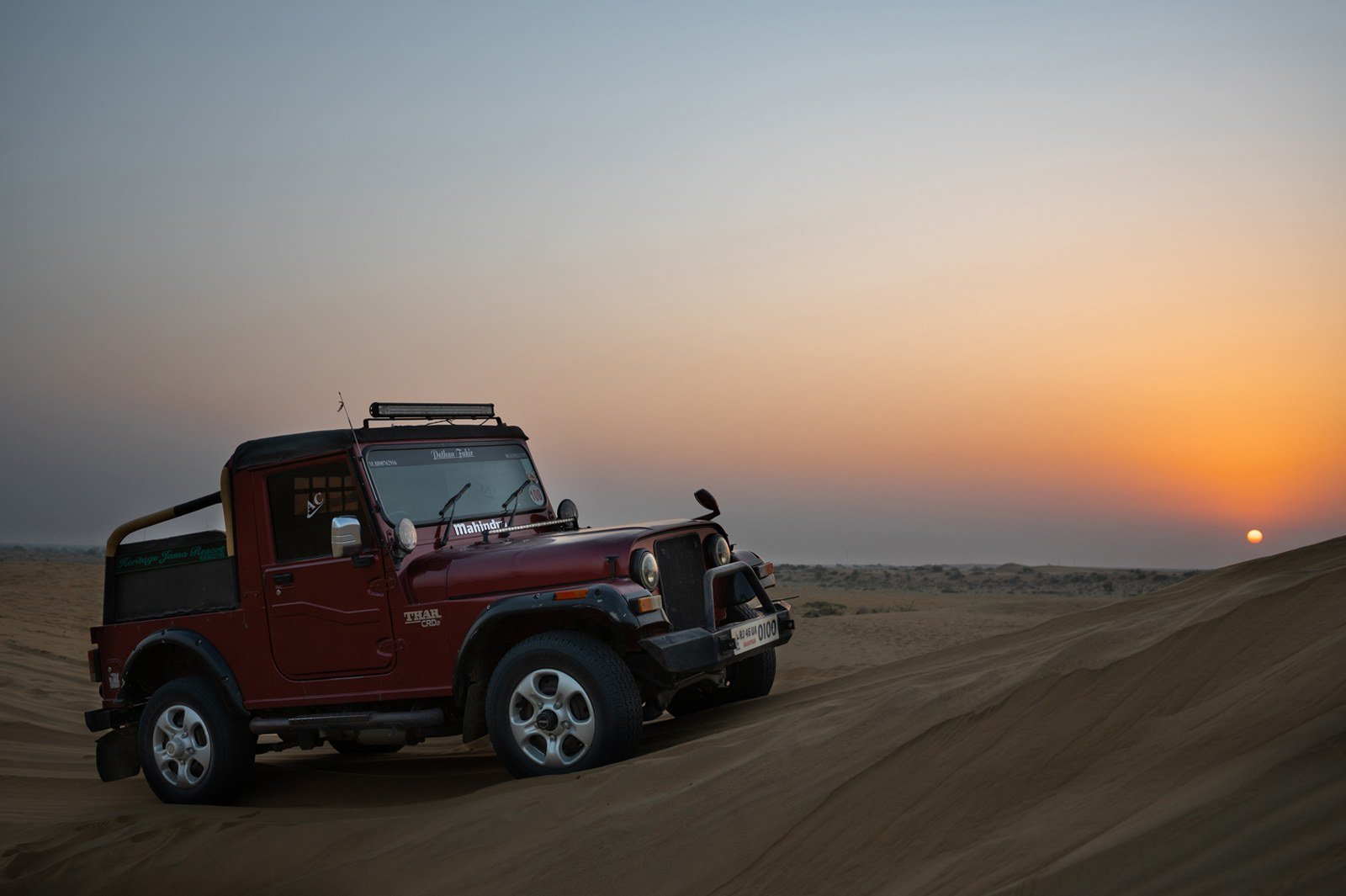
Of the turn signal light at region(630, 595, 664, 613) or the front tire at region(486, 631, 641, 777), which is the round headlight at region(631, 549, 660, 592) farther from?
the front tire at region(486, 631, 641, 777)

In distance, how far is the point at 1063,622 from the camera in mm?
7035

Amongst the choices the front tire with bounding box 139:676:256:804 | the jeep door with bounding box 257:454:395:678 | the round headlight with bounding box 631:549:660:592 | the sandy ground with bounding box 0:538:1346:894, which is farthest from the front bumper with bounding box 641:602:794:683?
the front tire with bounding box 139:676:256:804

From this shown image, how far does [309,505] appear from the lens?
756 cm

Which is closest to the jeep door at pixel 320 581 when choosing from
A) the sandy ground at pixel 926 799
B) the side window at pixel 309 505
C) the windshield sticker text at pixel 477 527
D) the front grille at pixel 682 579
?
the side window at pixel 309 505

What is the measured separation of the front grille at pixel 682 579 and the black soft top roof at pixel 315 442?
1.89 m

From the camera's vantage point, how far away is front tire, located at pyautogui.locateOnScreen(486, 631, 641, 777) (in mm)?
6277

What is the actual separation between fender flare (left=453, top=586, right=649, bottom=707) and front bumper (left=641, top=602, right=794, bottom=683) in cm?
15

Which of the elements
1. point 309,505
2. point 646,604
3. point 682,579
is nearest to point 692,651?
point 646,604

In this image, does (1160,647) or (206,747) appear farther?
(206,747)

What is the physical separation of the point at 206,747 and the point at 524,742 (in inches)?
109

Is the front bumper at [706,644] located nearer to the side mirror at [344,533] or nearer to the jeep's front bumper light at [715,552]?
the jeep's front bumper light at [715,552]

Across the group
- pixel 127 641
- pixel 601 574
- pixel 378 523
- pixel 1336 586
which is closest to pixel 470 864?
pixel 601 574

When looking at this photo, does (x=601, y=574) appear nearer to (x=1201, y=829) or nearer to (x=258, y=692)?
(x=258, y=692)

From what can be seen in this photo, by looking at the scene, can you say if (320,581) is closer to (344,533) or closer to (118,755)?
(344,533)
